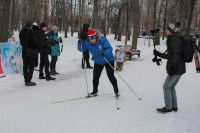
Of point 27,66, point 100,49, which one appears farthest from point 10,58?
point 100,49

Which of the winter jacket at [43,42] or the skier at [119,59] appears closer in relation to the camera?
the winter jacket at [43,42]

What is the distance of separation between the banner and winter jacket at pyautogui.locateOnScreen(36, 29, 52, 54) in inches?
56.2

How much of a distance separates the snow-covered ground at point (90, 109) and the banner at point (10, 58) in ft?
1.22

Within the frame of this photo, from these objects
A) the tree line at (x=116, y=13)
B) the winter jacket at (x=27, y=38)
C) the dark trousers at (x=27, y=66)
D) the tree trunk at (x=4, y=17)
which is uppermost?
the tree line at (x=116, y=13)

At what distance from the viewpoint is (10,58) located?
7340 millimetres

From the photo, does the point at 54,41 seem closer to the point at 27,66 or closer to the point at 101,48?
the point at 27,66

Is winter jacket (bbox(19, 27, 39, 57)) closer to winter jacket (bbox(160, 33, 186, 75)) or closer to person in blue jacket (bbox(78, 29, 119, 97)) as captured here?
person in blue jacket (bbox(78, 29, 119, 97))

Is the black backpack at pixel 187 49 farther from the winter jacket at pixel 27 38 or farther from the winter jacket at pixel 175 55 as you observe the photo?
the winter jacket at pixel 27 38

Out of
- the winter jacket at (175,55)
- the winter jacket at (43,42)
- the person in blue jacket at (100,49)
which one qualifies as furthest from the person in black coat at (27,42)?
the winter jacket at (175,55)

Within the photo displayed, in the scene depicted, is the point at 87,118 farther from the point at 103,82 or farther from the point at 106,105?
the point at 103,82

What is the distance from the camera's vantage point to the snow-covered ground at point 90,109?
3551 mm

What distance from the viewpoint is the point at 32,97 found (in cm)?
526

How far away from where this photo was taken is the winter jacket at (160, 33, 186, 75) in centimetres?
366

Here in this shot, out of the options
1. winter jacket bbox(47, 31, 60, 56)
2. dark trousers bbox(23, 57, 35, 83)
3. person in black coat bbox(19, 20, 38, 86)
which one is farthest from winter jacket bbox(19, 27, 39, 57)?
winter jacket bbox(47, 31, 60, 56)
